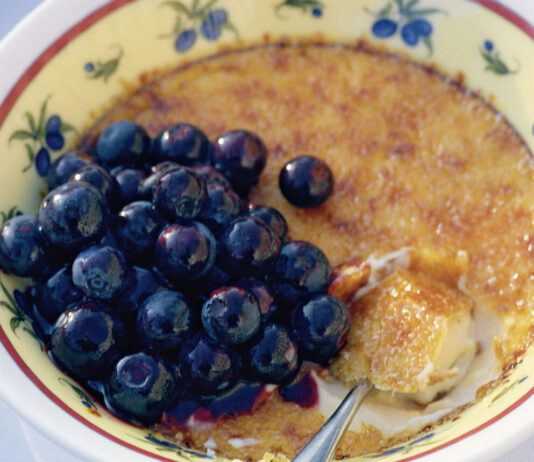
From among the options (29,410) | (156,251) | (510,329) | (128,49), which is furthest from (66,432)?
(128,49)

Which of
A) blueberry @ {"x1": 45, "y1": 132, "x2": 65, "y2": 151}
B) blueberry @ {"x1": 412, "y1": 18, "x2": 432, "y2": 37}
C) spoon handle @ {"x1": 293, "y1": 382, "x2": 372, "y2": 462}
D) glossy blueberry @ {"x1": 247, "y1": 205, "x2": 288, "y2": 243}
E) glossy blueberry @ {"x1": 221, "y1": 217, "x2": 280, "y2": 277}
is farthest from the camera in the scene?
blueberry @ {"x1": 412, "y1": 18, "x2": 432, "y2": 37}

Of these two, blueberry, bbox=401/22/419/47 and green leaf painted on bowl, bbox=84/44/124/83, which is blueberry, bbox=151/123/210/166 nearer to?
green leaf painted on bowl, bbox=84/44/124/83

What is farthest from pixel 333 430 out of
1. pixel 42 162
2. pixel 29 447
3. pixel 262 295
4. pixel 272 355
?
pixel 42 162

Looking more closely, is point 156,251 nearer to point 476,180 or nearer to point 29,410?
point 29,410

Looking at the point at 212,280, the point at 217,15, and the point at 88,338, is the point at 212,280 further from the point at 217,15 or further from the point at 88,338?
the point at 217,15

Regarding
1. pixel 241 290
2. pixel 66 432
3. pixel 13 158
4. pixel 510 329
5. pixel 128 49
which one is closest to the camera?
pixel 66 432

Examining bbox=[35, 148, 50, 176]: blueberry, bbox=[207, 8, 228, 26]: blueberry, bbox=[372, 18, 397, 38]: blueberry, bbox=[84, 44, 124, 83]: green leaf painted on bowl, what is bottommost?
bbox=[35, 148, 50, 176]: blueberry

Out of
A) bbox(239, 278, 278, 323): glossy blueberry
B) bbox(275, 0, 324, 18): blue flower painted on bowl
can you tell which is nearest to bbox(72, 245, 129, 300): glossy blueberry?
bbox(239, 278, 278, 323): glossy blueberry
